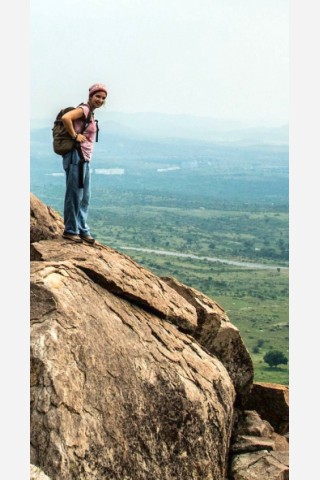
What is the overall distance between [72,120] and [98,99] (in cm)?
48

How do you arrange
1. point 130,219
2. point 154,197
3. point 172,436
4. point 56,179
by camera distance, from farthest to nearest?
point 154,197 < point 130,219 < point 56,179 < point 172,436

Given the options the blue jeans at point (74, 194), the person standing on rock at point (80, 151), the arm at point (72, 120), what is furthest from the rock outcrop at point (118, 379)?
the arm at point (72, 120)

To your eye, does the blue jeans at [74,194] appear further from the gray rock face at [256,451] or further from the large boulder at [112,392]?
the gray rock face at [256,451]

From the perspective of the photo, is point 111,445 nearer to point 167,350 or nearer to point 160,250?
point 167,350

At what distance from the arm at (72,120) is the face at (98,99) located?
0.20 m

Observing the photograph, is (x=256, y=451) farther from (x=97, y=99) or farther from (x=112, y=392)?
(x=97, y=99)

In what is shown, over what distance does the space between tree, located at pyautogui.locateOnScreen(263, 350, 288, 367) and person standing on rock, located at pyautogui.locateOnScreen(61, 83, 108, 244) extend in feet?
20.3

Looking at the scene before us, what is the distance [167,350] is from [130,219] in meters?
47.1

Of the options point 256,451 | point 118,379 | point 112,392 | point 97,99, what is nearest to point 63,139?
point 97,99

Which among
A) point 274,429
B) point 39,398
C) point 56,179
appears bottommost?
point 274,429

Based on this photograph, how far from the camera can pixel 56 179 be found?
37.8 meters

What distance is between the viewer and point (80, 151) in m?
13.6

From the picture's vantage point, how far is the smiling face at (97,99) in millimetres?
13367

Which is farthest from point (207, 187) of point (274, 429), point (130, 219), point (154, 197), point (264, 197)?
point (274, 429)
